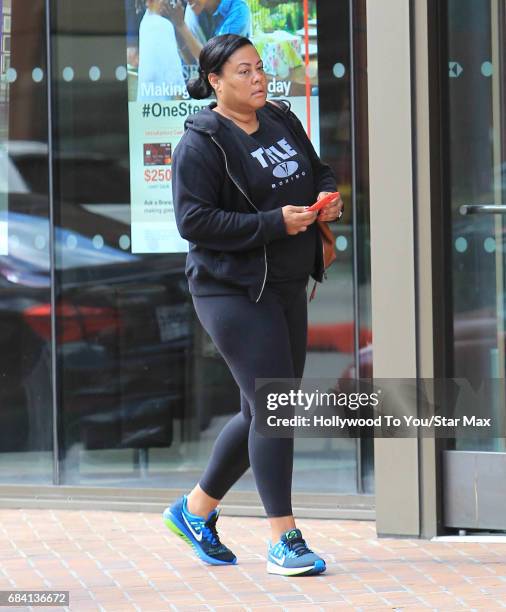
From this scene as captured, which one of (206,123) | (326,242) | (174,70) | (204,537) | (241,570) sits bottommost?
(241,570)

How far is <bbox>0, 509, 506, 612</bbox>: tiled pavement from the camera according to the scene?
A: 464cm

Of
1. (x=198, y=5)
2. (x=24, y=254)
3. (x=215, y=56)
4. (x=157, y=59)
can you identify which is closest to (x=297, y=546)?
(x=215, y=56)

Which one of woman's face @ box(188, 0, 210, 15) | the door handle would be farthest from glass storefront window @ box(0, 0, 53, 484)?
the door handle

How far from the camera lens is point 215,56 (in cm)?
498

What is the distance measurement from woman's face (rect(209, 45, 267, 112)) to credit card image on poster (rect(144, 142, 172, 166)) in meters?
1.47

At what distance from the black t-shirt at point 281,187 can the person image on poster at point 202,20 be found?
55.9 inches

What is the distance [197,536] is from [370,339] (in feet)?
4.67

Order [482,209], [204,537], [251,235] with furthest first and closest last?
[482,209], [204,537], [251,235]

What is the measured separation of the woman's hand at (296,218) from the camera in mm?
4820

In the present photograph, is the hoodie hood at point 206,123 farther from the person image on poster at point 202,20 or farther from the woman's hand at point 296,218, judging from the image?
the person image on poster at point 202,20

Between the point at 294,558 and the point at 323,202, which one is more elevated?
the point at 323,202

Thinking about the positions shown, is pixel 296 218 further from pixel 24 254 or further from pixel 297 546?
pixel 24 254

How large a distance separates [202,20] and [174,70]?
0.25 meters

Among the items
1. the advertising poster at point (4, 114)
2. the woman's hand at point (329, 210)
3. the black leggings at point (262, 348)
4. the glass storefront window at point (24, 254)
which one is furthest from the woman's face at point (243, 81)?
the advertising poster at point (4, 114)
